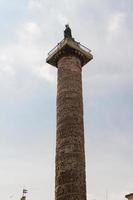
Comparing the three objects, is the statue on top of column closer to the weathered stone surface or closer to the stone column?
the stone column

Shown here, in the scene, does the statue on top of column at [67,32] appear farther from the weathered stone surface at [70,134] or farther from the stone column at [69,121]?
the weathered stone surface at [70,134]

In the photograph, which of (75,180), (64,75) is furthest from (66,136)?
(64,75)

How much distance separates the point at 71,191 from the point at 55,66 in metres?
6.48

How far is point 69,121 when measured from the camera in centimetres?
1499

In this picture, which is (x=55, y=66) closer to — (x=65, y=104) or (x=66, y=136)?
(x=65, y=104)

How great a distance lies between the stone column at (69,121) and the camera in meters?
13.9

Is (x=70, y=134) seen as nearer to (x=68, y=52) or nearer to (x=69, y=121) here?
(x=69, y=121)

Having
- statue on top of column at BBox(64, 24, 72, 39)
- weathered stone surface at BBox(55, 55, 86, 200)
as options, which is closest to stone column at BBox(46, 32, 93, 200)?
weathered stone surface at BBox(55, 55, 86, 200)

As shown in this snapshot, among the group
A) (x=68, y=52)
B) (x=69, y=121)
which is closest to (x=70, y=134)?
(x=69, y=121)

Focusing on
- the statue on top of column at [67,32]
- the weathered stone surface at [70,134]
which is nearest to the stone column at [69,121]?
the weathered stone surface at [70,134]

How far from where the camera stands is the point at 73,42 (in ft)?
56.9

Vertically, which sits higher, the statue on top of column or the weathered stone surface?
the statue on top of column

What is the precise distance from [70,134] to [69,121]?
57 cm

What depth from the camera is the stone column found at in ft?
45.5
